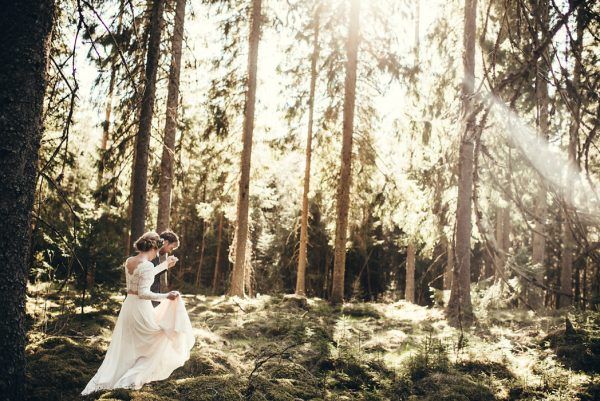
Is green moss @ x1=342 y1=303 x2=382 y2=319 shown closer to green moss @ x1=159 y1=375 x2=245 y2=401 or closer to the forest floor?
the forest floor

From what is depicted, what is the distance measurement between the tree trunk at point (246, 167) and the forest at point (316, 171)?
7 centimetres

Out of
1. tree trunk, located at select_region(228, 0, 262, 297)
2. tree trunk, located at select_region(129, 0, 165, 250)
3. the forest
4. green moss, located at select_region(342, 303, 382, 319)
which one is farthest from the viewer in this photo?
tree trunk, located at select_region(228, 0, 262, 297)

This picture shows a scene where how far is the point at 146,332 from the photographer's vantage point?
578 centimetres

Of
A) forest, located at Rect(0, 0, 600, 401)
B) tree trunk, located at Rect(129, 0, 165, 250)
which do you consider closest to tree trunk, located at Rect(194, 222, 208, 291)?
forest, located at Rect(0, 0, 600, 401)

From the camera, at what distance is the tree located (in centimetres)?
1316

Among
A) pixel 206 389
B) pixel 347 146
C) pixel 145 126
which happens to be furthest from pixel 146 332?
pixel 347 146

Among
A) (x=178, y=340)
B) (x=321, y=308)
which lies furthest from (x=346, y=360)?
(x=321, y=308)

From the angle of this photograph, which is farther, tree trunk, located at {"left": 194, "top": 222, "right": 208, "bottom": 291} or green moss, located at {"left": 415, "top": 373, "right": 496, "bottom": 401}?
tree trunk, located at {"left": 194, "top": 222, "right": 208, "bottom": 291}

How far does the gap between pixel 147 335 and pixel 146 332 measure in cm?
5

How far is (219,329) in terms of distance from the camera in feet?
29.6

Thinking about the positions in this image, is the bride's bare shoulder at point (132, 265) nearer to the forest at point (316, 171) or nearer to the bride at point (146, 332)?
the bride at point (146, 332)

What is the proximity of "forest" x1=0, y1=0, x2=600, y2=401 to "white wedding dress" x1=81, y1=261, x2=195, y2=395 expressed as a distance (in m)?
0.49

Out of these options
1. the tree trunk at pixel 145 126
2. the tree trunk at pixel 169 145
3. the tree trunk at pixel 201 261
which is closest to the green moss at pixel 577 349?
the tree trunk at pixel 145 126

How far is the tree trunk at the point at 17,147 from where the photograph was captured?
243 cm
